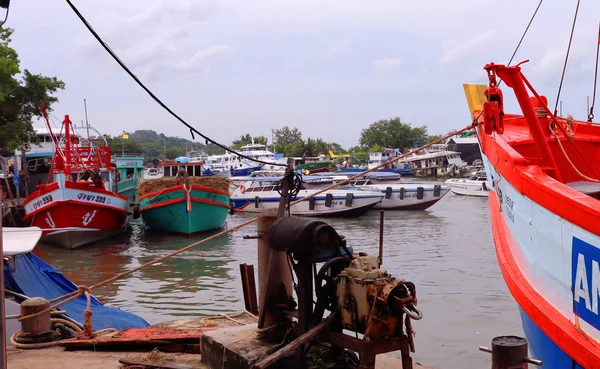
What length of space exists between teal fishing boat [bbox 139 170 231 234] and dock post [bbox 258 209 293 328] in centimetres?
1718

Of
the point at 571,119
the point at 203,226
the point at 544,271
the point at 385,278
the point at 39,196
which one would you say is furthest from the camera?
the point at 203,226

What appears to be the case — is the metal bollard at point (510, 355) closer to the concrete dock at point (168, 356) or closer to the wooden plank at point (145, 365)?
the concrete dock at point (168, 356)

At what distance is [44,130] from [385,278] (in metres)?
36.5

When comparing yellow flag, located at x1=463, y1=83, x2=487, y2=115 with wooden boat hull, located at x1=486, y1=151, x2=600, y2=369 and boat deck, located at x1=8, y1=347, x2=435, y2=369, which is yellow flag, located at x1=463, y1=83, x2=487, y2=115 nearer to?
wooden boat hull, located at x1=486, y1=151, x2=600, y2=369

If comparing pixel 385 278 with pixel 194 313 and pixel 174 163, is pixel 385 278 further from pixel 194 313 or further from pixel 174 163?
pixel 174 163

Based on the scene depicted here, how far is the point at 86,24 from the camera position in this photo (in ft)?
16.0

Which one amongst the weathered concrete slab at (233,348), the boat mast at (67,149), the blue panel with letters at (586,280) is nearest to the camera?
the blue panel with letters at (586,280)

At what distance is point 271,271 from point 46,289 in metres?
4.91

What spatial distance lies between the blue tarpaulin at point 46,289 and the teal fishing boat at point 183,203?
521 inches

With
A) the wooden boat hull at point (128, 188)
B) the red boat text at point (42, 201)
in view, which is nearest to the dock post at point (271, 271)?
the red boat text at point (42, 201)

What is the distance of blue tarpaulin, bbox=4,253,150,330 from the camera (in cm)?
779

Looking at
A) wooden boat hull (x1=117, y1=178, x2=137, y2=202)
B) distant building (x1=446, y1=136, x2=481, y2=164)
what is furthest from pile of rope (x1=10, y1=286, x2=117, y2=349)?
distant building (x1=446, y1=136, x2=481, y2=164)

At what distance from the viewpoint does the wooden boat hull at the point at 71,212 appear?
19.2 m

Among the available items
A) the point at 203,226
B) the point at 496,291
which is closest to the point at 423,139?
the point at 203,226
